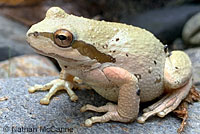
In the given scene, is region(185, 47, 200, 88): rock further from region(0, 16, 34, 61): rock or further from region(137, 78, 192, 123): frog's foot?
region(0, 16, 34, 61): rock

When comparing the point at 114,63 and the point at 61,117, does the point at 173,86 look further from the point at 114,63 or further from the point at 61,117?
the point at 61,117

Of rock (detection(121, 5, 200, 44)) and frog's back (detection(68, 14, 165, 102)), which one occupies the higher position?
rock (detection(121, 5, 200, 44))

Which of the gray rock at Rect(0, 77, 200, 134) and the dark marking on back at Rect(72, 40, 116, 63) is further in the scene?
the gray rock at Rect(0, 77, 200, 134)

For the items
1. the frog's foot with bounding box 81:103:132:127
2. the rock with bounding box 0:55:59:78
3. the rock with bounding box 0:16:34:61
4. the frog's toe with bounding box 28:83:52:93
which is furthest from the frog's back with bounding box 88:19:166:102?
the rock with bounding box 0:16:34:61

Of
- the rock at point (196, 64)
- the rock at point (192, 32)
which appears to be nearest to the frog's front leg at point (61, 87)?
the rock at point (196, 64)

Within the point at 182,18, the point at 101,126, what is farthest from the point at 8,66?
the point at 182,18

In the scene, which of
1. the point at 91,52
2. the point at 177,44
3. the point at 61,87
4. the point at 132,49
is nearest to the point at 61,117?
the point at 61,87

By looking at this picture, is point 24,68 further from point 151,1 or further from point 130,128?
point 151,1
